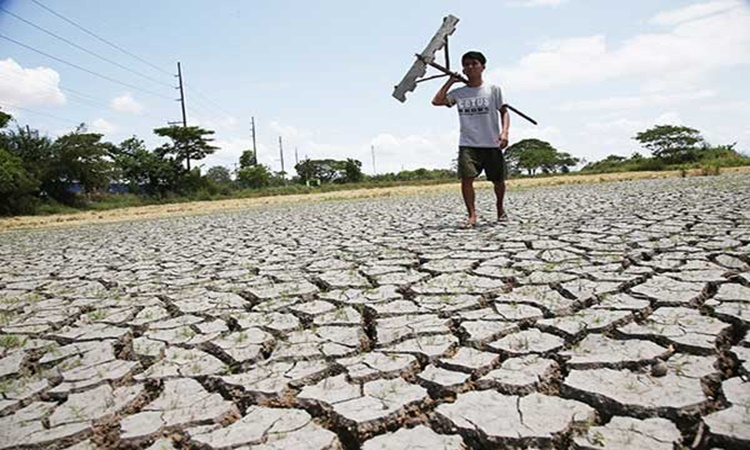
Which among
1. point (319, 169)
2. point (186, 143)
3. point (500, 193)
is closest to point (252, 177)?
point (186, 143)

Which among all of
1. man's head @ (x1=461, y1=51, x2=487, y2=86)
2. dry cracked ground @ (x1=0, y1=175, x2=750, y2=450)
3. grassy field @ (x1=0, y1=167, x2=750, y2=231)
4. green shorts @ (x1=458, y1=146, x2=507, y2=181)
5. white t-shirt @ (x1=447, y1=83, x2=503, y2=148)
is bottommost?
dry cracked ground @ (x1=0, y1=175, x2=750, y2=450)

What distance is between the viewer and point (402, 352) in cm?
177

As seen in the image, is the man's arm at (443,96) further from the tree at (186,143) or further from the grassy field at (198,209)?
the tree at (186,143)

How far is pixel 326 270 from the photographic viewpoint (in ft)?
10.7

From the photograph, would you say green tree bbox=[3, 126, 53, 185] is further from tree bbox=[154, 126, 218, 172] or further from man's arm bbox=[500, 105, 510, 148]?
man's arm bbox=[500, 105, 510, 148]

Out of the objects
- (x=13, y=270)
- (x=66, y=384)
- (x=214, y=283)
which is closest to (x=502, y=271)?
(x=214, y=283)

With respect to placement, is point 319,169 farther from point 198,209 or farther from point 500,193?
point 500,193

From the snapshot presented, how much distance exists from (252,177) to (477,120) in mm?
33538

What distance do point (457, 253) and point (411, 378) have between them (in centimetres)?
196

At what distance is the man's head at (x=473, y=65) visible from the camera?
4.51m

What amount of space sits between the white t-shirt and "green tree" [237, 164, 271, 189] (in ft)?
109

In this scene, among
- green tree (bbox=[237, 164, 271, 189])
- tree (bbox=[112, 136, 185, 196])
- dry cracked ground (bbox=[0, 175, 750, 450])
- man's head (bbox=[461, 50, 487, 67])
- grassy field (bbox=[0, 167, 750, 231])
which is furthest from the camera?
green tree (bbox=[237, 164, 271, 189])

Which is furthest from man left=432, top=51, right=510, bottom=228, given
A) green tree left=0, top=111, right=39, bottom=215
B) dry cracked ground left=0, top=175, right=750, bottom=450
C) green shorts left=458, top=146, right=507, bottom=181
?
A: green tree left=0, top=111, right=39, bottom=215

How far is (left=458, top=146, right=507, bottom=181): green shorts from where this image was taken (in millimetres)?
4688
